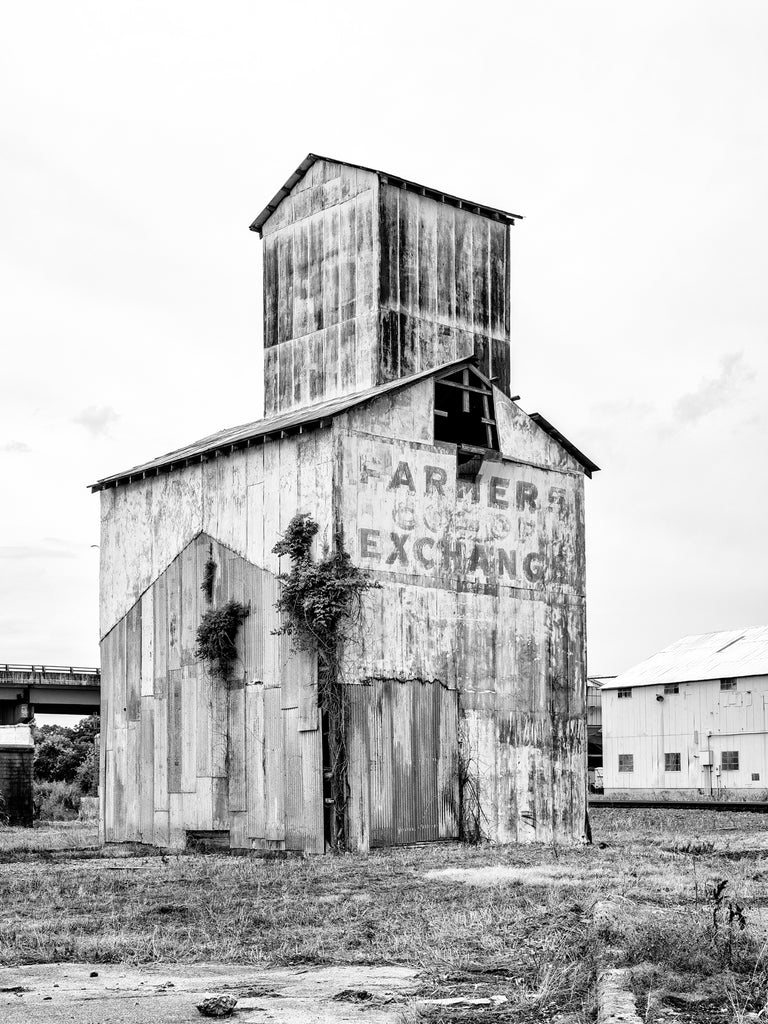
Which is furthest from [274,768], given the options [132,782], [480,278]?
[480,278]

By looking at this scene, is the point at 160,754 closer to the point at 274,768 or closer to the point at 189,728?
the point at 189,728

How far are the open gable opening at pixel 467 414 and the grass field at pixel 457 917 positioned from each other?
9.00 metres

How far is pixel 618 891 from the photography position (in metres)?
15.5

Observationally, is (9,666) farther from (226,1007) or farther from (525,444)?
(226,1007)

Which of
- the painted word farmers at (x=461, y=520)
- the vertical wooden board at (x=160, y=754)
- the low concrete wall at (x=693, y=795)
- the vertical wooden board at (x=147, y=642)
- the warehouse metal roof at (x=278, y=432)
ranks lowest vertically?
the low concrete wall at (x=693, y=795)

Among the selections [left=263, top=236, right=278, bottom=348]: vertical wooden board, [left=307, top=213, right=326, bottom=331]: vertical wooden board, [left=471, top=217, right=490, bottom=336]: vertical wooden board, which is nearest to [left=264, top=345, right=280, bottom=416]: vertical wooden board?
[left=263, top=236, right=278, bottom=348]: vertical wooden board

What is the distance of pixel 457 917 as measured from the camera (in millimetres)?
13602

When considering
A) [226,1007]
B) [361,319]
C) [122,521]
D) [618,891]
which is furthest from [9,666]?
[226,1007]

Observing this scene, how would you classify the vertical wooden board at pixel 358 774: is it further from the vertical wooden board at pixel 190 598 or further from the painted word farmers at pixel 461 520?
the vertical wooden board at pixel 190 598

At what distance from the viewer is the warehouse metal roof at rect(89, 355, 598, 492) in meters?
27.0

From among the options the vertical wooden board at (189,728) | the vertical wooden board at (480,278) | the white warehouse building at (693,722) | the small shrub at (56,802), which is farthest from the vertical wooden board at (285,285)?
the white warehouse building at (693,722)

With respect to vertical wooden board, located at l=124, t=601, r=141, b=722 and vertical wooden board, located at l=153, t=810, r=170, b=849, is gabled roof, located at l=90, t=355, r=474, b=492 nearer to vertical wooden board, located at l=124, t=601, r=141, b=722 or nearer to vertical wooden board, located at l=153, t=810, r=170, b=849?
vertical wooden board, located at l=124, t=601, r=141, b=722

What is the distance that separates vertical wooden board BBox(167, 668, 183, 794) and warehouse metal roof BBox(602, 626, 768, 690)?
32769 millimetres

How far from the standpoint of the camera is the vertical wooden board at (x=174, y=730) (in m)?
29.3
